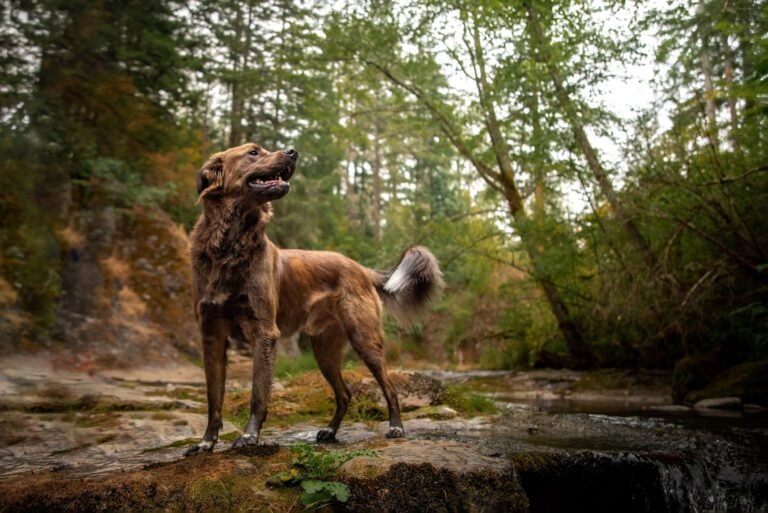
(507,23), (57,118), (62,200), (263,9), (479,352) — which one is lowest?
(479,352)

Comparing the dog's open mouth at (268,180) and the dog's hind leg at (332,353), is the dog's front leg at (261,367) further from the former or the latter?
the dog's hind leg at (332,353)

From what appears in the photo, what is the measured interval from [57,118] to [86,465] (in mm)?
7061

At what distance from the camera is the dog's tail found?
559 centimetres

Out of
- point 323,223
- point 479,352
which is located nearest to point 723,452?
point 479,352

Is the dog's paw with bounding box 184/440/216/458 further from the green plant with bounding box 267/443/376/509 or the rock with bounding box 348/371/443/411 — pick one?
the rock with bounding box 348/371/443/411

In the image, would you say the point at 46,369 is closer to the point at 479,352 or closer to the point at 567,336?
the point at 567,336

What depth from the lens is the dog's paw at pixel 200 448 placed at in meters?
3.91

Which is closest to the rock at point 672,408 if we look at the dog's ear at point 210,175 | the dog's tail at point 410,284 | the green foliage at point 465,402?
the green foliage at point 465,402

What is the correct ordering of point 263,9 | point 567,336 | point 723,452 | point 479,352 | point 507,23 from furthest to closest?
point 479,352
point 263,9
point 567,336
point 507,23
point 723,452

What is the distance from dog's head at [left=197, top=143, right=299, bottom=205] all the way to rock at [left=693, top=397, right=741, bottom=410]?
662 centimetres

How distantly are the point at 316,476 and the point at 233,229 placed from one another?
73.5 inches

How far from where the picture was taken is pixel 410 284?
222 inches

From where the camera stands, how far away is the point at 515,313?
1366 cm

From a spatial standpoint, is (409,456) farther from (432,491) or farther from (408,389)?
(408,389)
